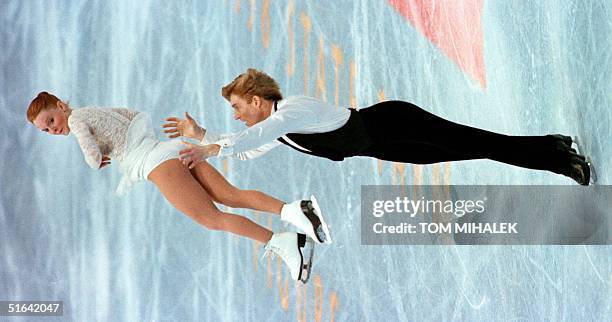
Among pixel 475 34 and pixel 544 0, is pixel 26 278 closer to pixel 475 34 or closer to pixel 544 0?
pixel 475 34

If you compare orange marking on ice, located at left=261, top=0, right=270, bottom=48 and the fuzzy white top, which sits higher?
orange marking on ice, located at left=261, top=0, right=270, bottom=48

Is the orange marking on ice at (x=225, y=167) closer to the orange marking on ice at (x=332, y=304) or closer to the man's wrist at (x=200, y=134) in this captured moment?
the man's wrist at (x=200, y=134)

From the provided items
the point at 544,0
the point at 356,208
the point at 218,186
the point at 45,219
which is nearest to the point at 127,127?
the point at 218,186

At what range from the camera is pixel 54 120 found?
3436mm

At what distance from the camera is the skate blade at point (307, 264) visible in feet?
11.4

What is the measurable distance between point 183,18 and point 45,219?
3.73ft

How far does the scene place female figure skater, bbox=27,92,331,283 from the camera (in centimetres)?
329

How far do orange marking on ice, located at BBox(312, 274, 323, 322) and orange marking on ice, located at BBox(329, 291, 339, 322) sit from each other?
41 millimetres

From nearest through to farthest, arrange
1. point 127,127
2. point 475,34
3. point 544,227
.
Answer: point 127,127, point 544,227, point 475,34

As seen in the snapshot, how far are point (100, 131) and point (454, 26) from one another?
178 centimetres

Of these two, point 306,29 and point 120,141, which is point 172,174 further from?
point 306,29

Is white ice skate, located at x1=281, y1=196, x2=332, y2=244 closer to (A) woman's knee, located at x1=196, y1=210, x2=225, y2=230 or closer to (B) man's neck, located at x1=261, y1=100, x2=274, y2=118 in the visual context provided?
(A) woman's knee, located at x1=196, y1=210, x2=225, y2=230

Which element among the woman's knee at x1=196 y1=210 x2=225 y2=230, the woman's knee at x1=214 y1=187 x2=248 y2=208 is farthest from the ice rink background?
the woman's knee at x1=196 y1=210 x2=225 y2=230

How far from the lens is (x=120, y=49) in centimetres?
384
